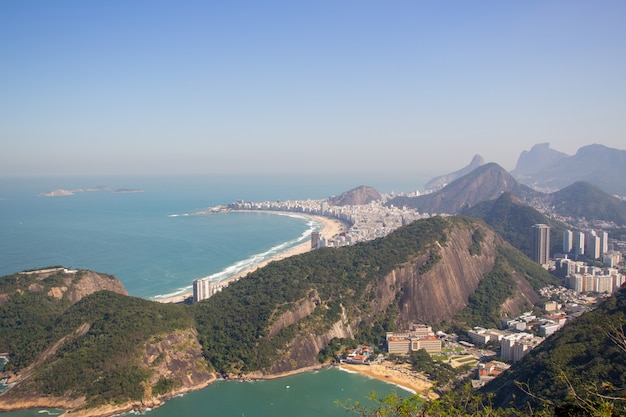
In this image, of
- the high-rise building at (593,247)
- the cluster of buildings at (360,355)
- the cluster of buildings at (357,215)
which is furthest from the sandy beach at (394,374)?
the high-rise building at (593,247)

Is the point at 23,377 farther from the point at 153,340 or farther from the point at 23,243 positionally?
the point at 23,243

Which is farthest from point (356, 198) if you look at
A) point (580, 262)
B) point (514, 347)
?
point (514, 347)

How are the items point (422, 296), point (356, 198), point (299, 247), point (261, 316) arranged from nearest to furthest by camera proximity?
point (261, 316) → point (422, 296) → point (299, 247) → point (356, 198)

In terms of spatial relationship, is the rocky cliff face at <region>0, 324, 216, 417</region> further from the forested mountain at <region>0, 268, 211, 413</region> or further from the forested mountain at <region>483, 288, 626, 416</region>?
the forested mountain at <region>483, 288, 626, 416</region>

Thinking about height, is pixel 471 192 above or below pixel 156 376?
above

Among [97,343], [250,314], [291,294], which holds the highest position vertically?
[291,294]

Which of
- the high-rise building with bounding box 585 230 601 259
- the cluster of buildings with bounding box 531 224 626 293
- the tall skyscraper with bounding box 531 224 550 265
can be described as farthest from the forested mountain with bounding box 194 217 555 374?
the high-rise building with bounding box 585 230 601 259

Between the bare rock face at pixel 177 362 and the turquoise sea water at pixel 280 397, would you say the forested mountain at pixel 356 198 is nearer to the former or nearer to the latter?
the bare rock face at pixel 177 362

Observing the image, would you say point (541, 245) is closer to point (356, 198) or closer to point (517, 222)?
point (517, 222)
